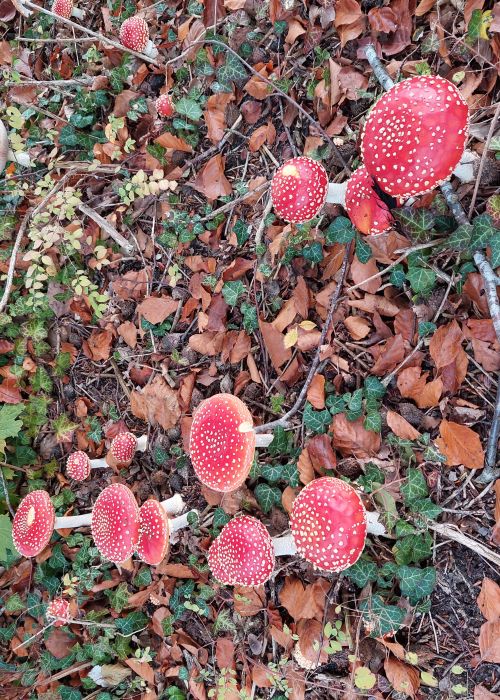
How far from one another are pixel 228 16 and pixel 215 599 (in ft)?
11.2

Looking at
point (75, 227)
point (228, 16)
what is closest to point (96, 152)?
point (75, 227)

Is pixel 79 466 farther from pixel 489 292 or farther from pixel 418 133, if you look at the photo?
pixel 418 133

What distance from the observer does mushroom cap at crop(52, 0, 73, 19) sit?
3.73m

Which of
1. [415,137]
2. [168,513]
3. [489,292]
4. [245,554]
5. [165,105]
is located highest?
[415,137]

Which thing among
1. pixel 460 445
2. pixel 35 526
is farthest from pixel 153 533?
pixel 460 445

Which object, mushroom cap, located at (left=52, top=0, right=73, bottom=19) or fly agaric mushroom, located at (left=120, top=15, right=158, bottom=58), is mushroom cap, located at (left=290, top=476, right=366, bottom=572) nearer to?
fly agaric mushroom, located at (left=120, top=15, right=158, bottom=58)

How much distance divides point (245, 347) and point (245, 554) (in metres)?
1.12

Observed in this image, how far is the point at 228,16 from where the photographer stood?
10.4ft

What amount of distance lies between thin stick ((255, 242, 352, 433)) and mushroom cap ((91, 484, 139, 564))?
757 mm

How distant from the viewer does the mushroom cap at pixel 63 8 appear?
373 centimetres

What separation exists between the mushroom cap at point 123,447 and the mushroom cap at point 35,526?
17.9 inches

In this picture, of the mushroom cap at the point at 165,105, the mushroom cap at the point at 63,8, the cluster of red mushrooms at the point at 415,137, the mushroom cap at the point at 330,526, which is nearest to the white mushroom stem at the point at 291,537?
the mushroom cap at the point at 330,526

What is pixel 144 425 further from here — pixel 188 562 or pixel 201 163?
pixel 201 163

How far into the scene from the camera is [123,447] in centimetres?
308
